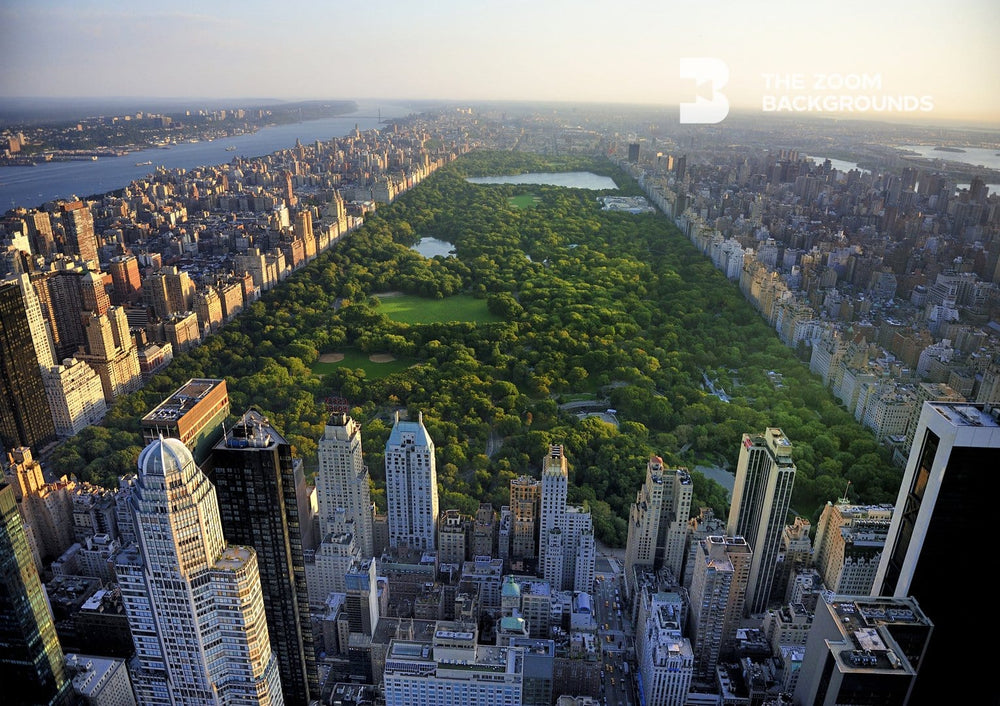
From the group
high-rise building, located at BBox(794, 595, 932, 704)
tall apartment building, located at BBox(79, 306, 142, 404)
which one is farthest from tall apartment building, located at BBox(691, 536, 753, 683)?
tall apartment building, located at BBox(79, 306, 142, 404)

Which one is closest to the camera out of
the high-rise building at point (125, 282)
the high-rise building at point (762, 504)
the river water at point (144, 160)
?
the high-rise building at point (762, 504)

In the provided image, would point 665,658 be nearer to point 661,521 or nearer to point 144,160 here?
point 661,521

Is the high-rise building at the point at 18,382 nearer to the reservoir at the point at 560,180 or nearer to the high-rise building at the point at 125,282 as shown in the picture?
the high-rise building at the point at 125,282

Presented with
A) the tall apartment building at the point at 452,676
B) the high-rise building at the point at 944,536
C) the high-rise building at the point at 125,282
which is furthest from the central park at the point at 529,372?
the high-rise building at the point at 944,536

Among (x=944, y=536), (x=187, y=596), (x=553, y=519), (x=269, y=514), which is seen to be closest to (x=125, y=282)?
(x=553, y=519)

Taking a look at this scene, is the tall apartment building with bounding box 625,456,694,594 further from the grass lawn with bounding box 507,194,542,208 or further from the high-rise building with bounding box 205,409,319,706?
the grass lawn with bounding box 507,194,542,208
